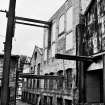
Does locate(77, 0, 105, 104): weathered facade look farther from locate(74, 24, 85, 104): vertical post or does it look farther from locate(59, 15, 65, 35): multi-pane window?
locate(59, 15, 65, 35): multi-pane window

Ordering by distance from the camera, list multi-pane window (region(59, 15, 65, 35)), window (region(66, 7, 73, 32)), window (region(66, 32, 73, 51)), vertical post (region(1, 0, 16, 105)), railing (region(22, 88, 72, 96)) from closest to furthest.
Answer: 1. vertical post (region(1, 0, 16, 105))
2. railing (region(22, 88, 72, 96))
3. window (region(66, 32, 73, 51))
4. window (region(66, 7, 73, 32))
5. multi-pane window (region(59, 15, 65, 35))

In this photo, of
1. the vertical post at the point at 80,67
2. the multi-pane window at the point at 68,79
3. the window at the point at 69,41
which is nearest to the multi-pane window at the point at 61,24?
the window at the point at 69,41

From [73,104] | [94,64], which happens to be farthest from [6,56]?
[73,104]

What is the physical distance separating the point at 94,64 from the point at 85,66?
95cm

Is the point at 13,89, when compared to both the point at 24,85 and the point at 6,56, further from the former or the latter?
the point at 24,85

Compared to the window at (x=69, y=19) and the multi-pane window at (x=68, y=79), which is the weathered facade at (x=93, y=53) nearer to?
the multi-pane window at (x=68, y=79)

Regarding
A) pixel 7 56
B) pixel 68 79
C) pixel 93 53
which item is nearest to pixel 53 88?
pixel 68 79

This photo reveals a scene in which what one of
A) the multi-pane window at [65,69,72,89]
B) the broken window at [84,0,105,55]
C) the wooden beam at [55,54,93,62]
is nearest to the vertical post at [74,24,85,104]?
the broken window at [84,0,105,55]

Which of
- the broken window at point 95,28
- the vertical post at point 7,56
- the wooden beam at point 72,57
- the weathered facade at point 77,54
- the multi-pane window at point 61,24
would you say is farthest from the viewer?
the multi-pane window at point 61,24

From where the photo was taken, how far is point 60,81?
1614 centimetres

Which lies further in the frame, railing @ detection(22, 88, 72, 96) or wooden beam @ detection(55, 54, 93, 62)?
railing @ detection(22, 88, 72, 96)

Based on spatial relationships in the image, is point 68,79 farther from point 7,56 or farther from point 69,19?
point 7,56

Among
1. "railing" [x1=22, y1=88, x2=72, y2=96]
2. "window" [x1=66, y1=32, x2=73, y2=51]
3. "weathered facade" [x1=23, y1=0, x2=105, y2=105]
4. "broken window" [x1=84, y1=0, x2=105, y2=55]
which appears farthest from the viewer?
"window" [x1=66, y1=32, x2=73, y2=51]

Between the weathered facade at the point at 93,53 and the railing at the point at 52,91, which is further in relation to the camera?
the railing at the point at 52,91
